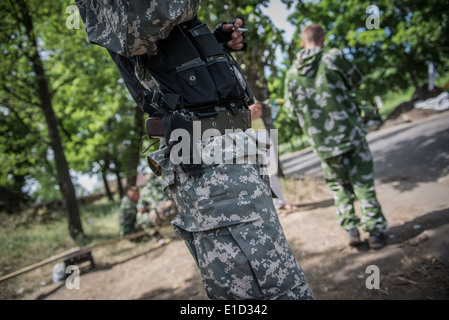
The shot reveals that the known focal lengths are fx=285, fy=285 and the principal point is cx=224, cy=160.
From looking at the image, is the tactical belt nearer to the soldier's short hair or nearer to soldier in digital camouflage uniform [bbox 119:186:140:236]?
the soldier's short hair

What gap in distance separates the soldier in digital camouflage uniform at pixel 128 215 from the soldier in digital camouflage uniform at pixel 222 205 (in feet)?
17.8

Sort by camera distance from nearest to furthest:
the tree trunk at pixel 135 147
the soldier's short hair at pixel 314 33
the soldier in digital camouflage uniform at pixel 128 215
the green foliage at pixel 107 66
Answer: the soldier's short hair at pixel 314 33 → the green foliage at pixel 107 66 → the soldier in digital camouflage uniform at pixel 128 215 → the tree trunk at pixel 135 147

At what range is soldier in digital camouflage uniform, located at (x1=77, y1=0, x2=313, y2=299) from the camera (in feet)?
4.13

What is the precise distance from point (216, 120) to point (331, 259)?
2.09 meters

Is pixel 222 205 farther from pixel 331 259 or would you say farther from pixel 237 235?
pixel 331 259

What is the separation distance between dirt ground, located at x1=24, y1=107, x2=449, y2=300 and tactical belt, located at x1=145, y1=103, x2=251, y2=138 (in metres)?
1.62

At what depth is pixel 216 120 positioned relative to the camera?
148cm

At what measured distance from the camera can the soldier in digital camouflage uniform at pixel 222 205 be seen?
4.13 ft

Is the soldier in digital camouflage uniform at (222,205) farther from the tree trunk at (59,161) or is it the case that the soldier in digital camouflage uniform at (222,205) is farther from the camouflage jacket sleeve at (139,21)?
the tree trunk at (59,161)

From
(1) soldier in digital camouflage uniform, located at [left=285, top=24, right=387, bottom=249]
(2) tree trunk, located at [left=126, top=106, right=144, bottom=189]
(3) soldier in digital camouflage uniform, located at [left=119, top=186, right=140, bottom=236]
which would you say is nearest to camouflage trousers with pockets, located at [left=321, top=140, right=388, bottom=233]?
(1) soldier in digital camouflage uniform, located at [left=285, top=24, right=387, bottom=249]

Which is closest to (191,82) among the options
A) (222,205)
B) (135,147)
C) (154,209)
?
(222,205)

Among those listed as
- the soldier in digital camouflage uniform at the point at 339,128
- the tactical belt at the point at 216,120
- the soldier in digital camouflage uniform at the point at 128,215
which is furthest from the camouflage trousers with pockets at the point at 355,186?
the soldier in digital camouflage uniform at the point at 128,215
